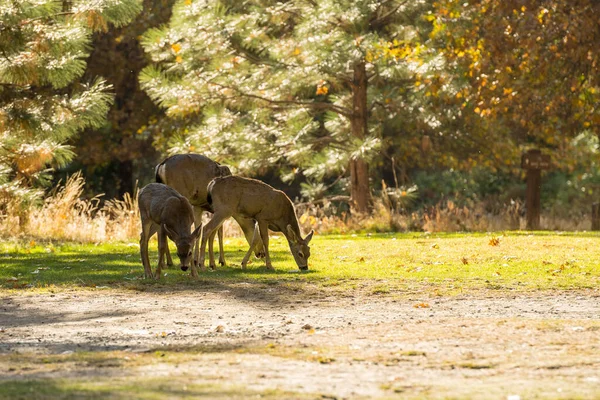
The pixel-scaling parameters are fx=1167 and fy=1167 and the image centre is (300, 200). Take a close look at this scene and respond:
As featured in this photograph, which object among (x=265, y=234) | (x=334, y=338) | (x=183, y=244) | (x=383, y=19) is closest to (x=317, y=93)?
(x=383, y=19)

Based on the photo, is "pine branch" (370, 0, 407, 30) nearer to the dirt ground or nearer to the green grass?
the green grass

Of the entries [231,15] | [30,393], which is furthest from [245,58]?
[30,393]

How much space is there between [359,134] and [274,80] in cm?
267

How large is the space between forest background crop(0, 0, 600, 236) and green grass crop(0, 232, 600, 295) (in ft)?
10.6

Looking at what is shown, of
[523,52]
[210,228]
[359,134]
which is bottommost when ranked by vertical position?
[210,228]

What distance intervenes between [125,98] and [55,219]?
14424 mm

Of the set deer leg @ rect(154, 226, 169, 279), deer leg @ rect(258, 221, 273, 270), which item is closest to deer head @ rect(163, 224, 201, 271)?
deer leg @ rect(154, 226, 169, 279)

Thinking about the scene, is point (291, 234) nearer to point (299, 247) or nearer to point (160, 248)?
point (299, 247)

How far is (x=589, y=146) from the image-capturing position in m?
39.0

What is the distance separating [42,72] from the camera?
69.8ft

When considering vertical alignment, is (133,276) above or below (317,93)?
below

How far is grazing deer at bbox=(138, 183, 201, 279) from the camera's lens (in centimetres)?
1502

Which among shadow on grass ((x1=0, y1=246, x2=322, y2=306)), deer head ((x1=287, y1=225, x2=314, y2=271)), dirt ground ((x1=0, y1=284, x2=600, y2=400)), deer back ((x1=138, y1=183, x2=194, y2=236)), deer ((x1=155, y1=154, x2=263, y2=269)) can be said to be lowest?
dirt ground ((x1=0, y1=284, x2=600, y2=400))

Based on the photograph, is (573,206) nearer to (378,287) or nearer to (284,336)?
(378,287)
